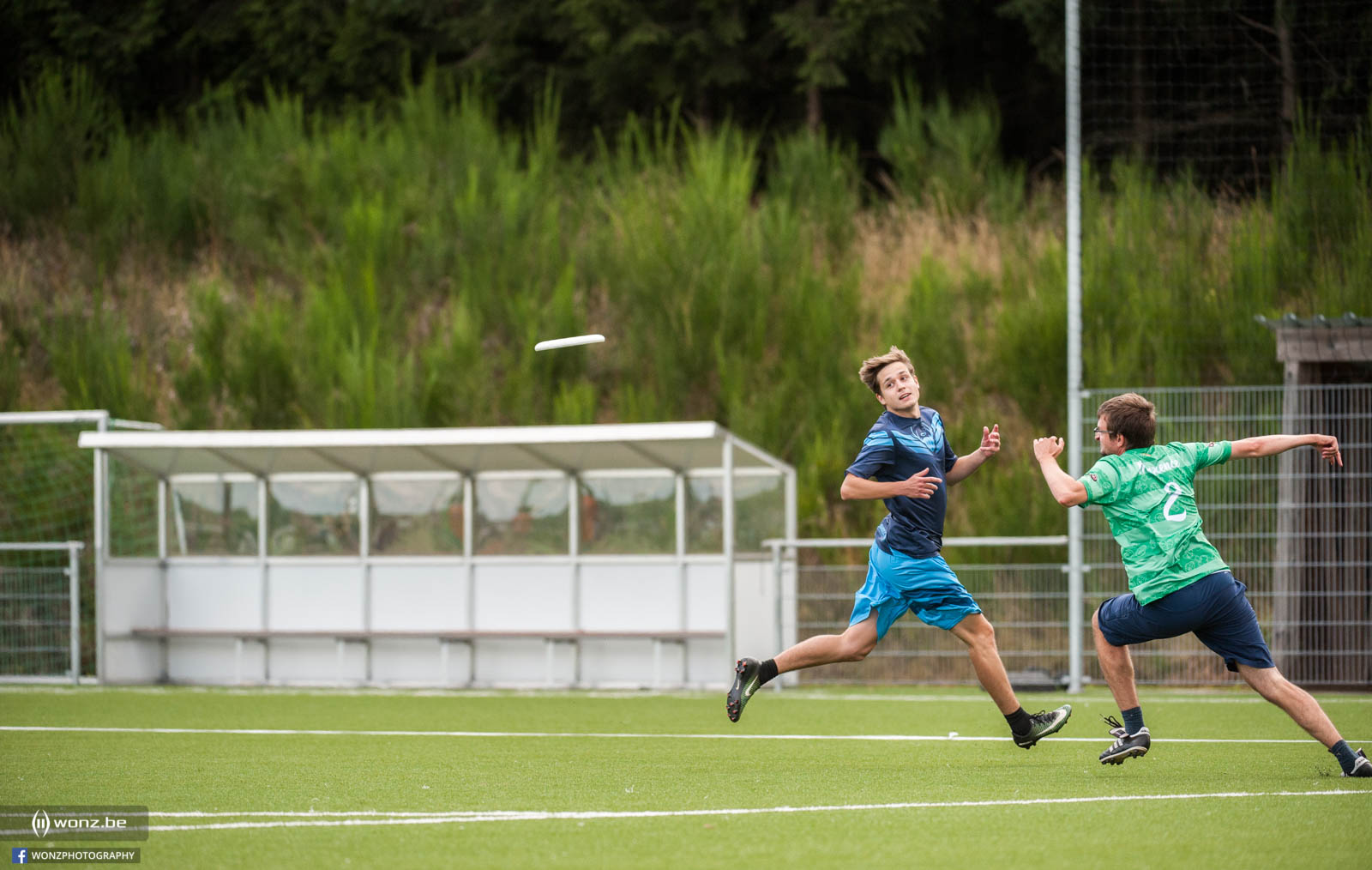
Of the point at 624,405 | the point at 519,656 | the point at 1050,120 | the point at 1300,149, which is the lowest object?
the point at 519,656

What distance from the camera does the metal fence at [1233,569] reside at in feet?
41.5

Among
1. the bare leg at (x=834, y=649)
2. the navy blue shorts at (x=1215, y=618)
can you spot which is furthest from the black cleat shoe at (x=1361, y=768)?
the bare leg at (x=834, y=649)

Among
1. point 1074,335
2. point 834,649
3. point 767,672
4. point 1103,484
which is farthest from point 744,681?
point 1074,335

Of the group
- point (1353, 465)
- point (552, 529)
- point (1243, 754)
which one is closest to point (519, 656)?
point (552, 529)

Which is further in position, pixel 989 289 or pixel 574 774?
pixel 989 289

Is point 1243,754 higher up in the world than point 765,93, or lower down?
lower down

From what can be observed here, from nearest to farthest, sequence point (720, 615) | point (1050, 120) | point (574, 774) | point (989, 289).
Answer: point (574, 774)
point (720, 615)
point (989, 289)
point (1050, 120)

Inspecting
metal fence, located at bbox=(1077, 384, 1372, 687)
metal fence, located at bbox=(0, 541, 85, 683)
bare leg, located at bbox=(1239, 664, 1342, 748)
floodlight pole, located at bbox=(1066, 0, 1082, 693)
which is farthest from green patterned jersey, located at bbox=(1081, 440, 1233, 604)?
metal fence, located at bbox=(0, 541, 85, 683)

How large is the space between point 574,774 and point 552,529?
28.1ft

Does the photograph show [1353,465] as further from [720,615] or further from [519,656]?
[519,656]

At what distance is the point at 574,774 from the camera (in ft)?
22.7

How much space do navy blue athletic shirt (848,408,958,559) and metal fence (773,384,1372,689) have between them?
6.11 meters

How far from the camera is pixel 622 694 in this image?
13.6 meters

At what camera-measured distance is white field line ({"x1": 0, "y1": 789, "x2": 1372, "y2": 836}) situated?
17.7 feet
